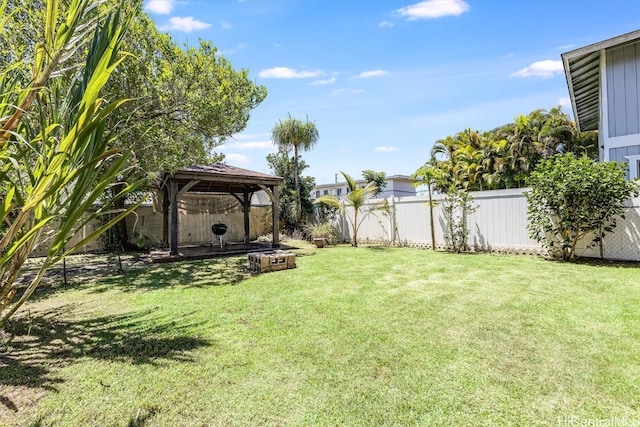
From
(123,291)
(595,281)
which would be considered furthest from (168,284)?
(595,281)

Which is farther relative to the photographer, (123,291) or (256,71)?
(256,71)

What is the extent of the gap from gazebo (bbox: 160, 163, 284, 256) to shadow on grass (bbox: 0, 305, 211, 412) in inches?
210

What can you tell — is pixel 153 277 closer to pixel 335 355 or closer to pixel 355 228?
pixel 335 355

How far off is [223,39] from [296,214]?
8.52 metres

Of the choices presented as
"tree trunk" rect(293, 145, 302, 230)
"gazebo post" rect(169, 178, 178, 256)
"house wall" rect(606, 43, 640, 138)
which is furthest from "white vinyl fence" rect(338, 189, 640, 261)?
"gazebo post" rect(169, 178, 178, 256)

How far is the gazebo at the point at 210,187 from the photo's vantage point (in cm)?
956

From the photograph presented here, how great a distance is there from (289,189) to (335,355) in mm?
13323

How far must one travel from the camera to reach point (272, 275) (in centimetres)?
689

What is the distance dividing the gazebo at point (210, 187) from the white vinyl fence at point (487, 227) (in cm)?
334

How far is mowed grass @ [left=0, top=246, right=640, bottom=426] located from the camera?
88.6 inches

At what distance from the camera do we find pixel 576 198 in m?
6.91

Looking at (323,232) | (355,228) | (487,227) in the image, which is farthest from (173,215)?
(487,227)

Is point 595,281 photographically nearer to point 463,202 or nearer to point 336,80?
point 463,202

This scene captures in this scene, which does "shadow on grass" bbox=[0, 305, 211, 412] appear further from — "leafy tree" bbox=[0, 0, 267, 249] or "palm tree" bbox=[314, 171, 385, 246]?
"palm tree" bbox=[314, 171, 385, 246]
